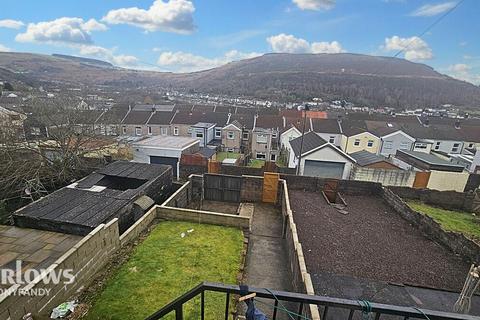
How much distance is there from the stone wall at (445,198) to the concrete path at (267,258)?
30.4 ft

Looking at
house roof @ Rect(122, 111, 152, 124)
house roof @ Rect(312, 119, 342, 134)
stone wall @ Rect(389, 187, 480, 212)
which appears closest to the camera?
stone wall @ Rect(389, 187, 480, 212)

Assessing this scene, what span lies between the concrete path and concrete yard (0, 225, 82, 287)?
5336mm

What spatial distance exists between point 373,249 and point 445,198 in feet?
31.8

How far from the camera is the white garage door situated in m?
21.1

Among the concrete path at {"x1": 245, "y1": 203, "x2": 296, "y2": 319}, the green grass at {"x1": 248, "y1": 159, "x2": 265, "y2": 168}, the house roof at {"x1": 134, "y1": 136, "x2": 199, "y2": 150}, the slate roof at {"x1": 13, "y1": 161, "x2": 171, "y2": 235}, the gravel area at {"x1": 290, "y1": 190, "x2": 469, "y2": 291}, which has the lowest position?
the green grass at {"x1": 248, "y1": 159, "x2": 265, "y2": 168}

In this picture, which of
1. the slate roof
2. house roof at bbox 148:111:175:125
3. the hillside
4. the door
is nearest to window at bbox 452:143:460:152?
the door

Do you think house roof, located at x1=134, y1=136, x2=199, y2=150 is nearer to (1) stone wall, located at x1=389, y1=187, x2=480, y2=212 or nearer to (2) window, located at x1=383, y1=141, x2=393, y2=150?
(1) stone wall, located at x1=389, y1=187, x2=480, y2=212

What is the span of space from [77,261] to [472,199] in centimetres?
1998

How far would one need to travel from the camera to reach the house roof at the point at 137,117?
37.3 metres

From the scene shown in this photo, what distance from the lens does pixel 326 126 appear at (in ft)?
115

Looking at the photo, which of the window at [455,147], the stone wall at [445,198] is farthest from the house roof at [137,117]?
the window at [455,147]

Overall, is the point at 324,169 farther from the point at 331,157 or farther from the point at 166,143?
the point at 166,143

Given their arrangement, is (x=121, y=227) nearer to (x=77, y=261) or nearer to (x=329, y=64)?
→ (x=77, y=261)

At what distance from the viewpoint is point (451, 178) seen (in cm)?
1780
